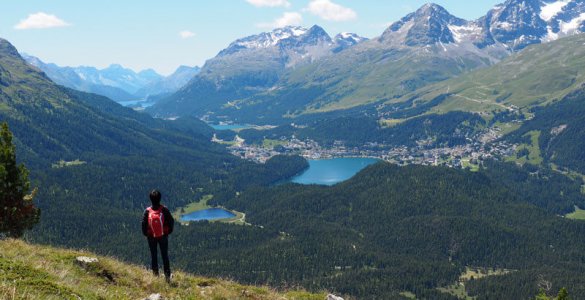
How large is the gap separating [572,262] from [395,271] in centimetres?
7043

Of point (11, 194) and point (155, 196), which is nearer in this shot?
point (155, 196)

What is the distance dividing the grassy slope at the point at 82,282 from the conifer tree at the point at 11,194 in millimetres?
31720

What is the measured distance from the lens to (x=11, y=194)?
187 ft

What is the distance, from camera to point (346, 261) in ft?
632

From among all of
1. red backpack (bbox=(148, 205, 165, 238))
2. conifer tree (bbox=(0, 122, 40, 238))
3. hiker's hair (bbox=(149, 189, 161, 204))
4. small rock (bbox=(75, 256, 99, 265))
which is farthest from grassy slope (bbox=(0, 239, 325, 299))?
conifer tree (bbox=(0, 122, 40, 238))

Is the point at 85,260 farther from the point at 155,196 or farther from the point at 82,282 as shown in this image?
the point at 155,196

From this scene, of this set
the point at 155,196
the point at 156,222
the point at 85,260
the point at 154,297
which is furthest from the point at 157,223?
the point at 85,260

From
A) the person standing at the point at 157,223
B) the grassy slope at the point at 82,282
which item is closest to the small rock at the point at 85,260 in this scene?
the grassy slope at the point at 82,282

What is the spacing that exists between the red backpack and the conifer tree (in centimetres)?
3786

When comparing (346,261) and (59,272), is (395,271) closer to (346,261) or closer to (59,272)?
(346,261)

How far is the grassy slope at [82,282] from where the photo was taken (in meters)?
20.0

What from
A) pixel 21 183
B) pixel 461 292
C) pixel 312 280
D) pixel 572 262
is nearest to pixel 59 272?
pixel 21 183

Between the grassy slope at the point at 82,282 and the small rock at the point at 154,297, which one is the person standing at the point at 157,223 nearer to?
the grassy slope at the point at 82,282

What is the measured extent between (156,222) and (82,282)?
14.7 feet
